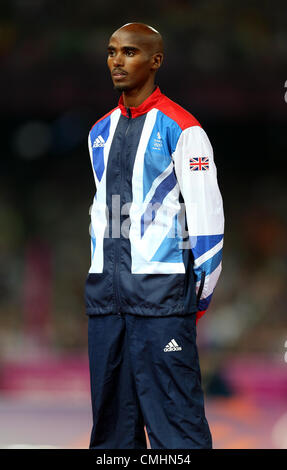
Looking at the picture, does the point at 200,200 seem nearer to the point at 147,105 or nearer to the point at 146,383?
the point at 147,105

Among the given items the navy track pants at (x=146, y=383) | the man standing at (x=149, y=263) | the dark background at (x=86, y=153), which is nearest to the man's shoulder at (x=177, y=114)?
the man standing at (x=149, y=263)

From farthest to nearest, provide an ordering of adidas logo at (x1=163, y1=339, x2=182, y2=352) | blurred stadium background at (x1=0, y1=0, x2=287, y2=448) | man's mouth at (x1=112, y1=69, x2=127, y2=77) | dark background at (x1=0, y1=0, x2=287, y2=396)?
dark background at (x1=0, y1=0, x2=287, y2=396)
blurred stadium background at (x1=0, y1=0, x2=287, y2=448)
man's mouth at (x1=112, y1=69, x2=127, y2=77)
adidas logo at (x1=163, y1=339, x2=182, y2=352)

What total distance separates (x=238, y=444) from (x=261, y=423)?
0.97m

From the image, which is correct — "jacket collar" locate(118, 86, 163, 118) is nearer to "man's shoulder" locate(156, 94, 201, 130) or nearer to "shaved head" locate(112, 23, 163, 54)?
"man's shoulder" locate(156, 94, 201, 130)

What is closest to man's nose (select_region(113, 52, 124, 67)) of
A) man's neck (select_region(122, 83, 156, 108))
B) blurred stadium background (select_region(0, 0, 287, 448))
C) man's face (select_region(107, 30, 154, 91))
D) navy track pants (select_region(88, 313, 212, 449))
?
man's face (select_region(107, 30, 154, 91))

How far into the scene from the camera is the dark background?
7801 millimetres

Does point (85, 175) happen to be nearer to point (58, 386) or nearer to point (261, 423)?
point (58, 386)

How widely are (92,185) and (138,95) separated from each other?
7304mm

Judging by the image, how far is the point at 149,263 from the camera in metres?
2.69

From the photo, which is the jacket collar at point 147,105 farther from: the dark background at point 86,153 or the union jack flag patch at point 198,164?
the dark background at point 86,153

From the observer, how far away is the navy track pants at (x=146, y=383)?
266 centimetres

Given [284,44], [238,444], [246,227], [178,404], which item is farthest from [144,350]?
[246,227]

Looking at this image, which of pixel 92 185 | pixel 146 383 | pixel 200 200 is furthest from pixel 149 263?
pixel 92 185

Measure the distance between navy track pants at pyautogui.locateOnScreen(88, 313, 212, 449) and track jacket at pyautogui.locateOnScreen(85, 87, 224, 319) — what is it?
0.21ft
